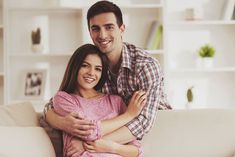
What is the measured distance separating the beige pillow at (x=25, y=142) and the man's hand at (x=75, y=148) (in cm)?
8

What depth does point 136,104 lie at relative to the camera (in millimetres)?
2232

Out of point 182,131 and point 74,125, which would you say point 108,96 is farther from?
point 182,131

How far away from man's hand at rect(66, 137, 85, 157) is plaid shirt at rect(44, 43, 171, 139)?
0.76 ft

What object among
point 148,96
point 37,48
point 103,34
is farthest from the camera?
point 37,48

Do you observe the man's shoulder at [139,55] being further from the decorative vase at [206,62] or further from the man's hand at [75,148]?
the decorative vase at [206,62]

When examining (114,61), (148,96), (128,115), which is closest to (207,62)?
(114,61)

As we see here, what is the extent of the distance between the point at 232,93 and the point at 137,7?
1.19 metres

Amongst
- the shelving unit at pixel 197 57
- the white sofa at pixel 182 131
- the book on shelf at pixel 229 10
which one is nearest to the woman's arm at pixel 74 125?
the white sofa at pixel 182 131

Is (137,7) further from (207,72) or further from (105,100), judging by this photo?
(105,100)

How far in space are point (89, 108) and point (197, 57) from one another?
7.82ft

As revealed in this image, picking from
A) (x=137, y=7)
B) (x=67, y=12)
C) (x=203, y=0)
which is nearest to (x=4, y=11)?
(x=67, y=12)

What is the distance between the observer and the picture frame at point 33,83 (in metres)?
4.30

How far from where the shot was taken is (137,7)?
165 inches

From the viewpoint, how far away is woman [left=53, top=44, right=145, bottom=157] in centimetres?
212
